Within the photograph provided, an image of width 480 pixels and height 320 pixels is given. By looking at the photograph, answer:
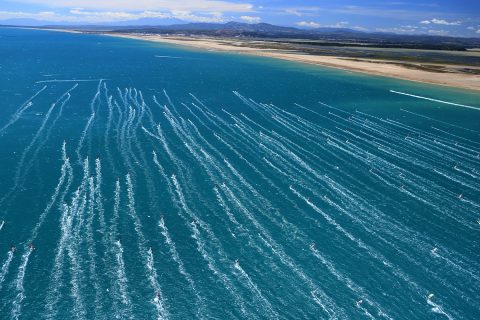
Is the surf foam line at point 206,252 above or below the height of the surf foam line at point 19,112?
below

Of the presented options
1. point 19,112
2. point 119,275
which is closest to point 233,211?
point 119,275

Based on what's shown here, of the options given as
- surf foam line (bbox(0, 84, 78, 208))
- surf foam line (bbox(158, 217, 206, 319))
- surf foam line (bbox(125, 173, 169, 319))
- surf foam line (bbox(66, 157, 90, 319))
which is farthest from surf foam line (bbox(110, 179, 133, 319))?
surf foam line (bbox(0, 84, 78, 208))

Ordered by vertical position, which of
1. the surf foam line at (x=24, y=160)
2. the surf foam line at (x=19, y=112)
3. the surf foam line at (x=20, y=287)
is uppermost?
the surf foam line at (x=19, y=112)

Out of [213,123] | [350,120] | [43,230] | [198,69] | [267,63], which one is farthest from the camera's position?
[267,63]

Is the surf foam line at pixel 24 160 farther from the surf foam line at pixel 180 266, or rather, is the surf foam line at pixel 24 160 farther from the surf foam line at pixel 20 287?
the surf foam line at pixel 180 266

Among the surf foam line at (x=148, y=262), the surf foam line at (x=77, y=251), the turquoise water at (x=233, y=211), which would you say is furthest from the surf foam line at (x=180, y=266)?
the surf foam line at (x=77, y=251)

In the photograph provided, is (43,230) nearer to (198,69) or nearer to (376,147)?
(376,147)

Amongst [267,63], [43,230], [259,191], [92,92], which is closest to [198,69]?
[267,63]

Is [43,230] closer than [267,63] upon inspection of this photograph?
Yes

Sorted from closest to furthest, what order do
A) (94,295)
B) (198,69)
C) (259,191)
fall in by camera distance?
(94,295) → (259,191) → (198,69)
